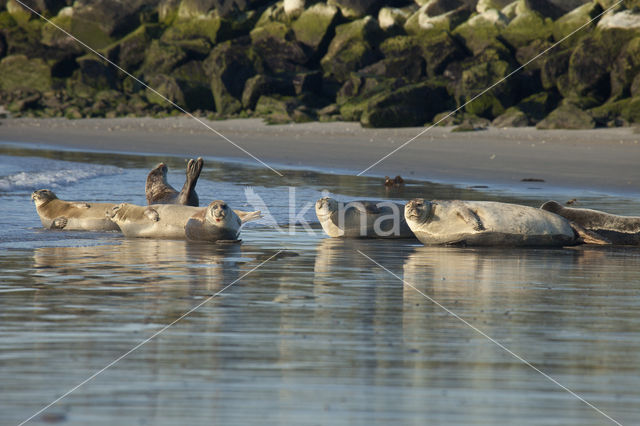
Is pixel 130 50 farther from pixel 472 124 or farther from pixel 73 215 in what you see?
pixel 73 215

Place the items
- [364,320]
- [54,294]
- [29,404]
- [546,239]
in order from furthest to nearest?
[546,239] → [54,294] → [364,320] → [29,404]

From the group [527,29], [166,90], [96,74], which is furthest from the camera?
[96,74]

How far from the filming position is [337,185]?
Answer: 14906 mm

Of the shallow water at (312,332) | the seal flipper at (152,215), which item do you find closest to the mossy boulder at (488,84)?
the seal flipper at (152,215)

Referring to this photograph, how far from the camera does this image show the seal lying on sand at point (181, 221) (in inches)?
356

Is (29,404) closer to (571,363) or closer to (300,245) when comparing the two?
(571,363)

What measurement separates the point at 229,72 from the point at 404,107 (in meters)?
11.6

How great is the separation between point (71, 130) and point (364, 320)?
28.1 metres

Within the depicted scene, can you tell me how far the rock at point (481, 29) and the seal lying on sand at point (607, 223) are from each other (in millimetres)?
26455

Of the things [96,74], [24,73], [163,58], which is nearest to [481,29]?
[163,58]

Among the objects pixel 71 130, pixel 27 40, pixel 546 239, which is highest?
pixel 27 40

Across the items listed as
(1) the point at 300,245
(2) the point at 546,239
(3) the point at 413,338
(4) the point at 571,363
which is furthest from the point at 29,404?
(2) the point at 546,239

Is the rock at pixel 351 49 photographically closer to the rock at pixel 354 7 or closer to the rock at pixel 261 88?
the rock at pixel 354 7

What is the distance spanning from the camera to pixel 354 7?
41219 millimetres
